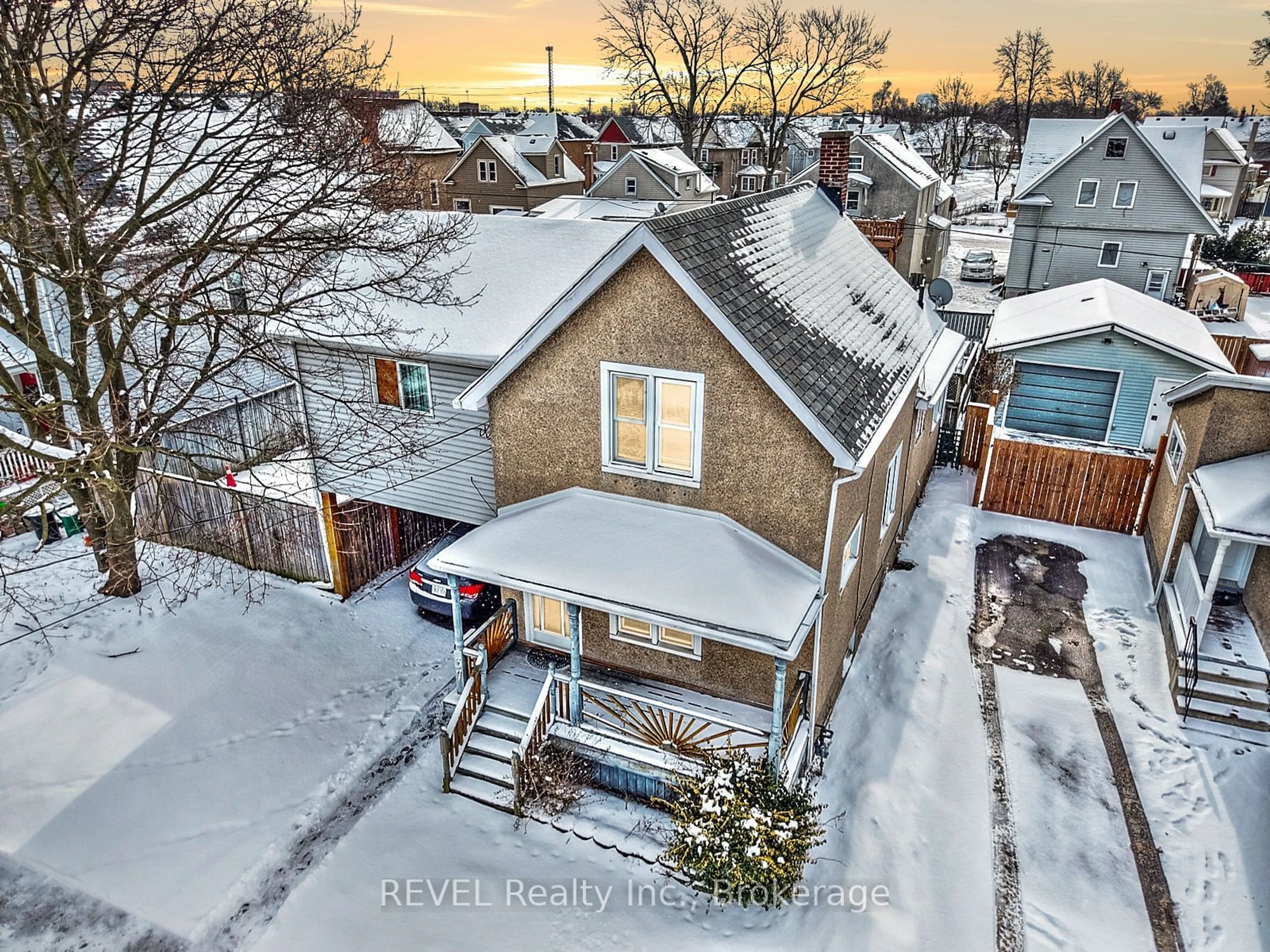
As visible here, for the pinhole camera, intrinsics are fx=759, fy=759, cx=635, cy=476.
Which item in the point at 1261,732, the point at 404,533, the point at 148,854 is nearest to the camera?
the point at 148,854

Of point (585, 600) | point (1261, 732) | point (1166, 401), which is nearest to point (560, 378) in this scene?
point (585, 600)

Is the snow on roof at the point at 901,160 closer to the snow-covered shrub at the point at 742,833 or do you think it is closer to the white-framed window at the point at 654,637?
the white-framed window at the point at 654,637

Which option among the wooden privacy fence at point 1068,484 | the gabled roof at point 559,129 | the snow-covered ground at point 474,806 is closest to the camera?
the snow-covered ground at point 474,806

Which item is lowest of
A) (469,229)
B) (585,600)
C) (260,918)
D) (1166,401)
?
(260,918)

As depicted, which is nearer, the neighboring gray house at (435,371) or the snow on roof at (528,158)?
the neighboring gray house at (435,371)

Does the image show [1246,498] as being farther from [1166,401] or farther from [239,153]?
[239,153]

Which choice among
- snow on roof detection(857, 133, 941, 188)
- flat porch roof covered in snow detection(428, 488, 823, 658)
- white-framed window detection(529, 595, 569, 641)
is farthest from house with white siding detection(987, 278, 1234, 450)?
snow on roof detection(857, 133, 941, 188)

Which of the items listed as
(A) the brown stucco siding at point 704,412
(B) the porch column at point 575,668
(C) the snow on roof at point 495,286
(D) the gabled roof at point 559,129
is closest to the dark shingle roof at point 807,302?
(A) the brown stucco siding at point 704,412
